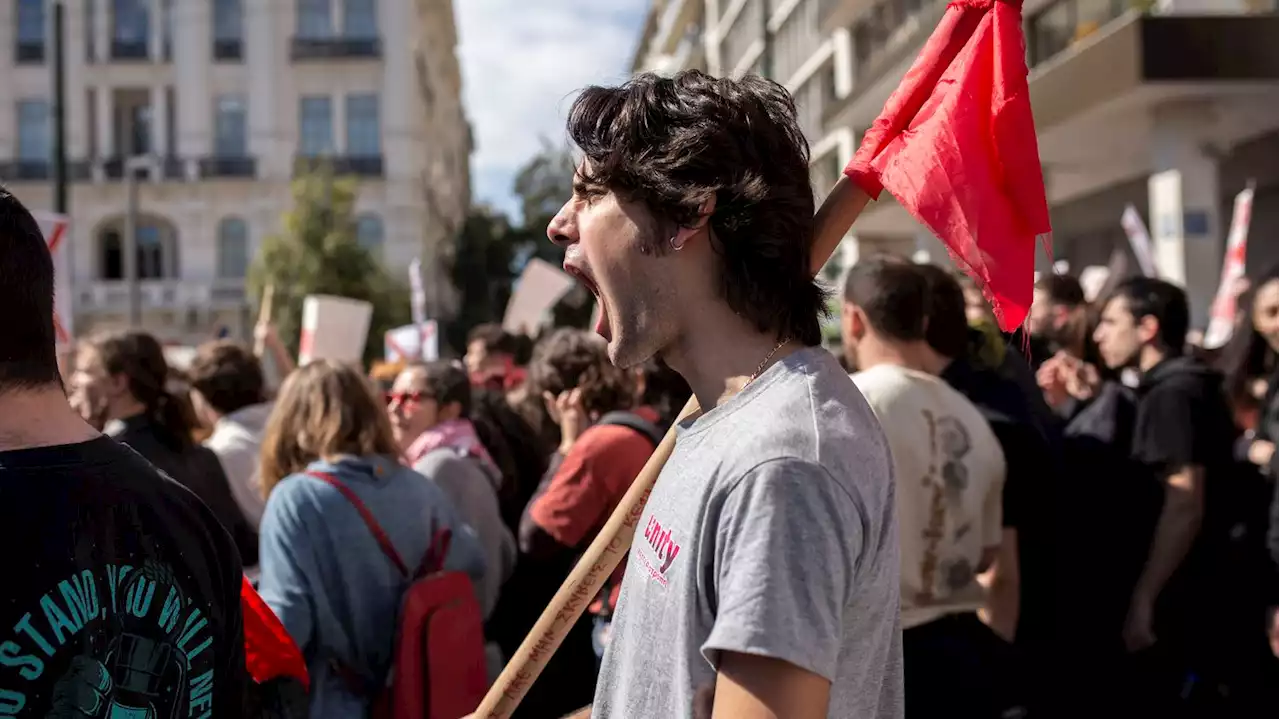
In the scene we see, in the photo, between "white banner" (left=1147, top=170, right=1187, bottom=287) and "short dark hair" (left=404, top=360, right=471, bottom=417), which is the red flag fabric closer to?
"short dark hair" (left=404, top=360, right=471, bottom=417)

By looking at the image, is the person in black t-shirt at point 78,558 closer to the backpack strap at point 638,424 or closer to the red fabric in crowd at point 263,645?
the red fabric in crowd at point 263,645

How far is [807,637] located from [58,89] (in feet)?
43.0

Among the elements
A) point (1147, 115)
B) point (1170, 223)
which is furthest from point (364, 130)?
point (1170, 223)

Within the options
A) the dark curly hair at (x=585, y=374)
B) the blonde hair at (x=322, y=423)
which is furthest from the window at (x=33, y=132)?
the blonde hair at (x=322, y=423)

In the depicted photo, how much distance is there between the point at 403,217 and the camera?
42.0m

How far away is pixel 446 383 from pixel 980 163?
3.56 meters

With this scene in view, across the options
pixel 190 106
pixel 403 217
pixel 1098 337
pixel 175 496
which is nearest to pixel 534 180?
pixel 403 217

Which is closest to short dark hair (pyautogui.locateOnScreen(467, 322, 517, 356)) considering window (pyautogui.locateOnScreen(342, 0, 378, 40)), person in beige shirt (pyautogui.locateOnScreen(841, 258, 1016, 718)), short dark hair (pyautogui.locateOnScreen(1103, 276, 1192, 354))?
short dark hair (pyautogui.locateOnScreen(1103, 276, 1192, 354))

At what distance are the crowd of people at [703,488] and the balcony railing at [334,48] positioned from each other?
3652 cm

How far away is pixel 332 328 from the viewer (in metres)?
8.98

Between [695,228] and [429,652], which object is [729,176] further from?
[429,652]

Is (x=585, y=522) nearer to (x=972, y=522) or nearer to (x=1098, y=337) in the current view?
(x=972, y=522)

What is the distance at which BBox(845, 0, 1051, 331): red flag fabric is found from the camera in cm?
162

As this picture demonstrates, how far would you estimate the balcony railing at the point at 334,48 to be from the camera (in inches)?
1620
